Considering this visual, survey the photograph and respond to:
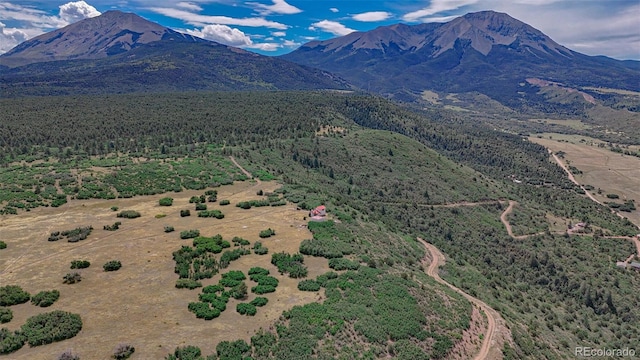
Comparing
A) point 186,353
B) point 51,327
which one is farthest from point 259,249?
point 51,327

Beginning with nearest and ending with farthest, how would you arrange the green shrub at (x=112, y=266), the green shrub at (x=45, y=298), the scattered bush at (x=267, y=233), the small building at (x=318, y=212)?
the green shrub at (x=45, y=298), the green shrub at (x=112, y=266), the scattered bush at (x=267, y=233), the small building at (x=318, y=212)

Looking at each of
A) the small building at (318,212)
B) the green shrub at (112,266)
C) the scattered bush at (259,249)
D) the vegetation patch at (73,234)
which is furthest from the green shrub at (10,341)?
the small building at (318,212)

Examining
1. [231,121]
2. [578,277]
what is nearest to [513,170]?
[578,277]

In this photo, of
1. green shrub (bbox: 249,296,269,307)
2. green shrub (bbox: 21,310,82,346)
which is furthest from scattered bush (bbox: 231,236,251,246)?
green shrub (bbox: 21,310,82,346)

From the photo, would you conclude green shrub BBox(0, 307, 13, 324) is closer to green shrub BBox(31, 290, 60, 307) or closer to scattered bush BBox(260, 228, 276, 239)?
green shrub BBox(31, 290, 60, 307)

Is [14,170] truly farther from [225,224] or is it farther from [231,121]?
[231,121]

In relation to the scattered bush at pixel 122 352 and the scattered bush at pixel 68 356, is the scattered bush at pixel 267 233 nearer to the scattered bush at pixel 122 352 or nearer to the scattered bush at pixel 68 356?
the scattered bush at pixel 122 352

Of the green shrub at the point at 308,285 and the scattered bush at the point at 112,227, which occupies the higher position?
the green shrub at the point at 308,285
